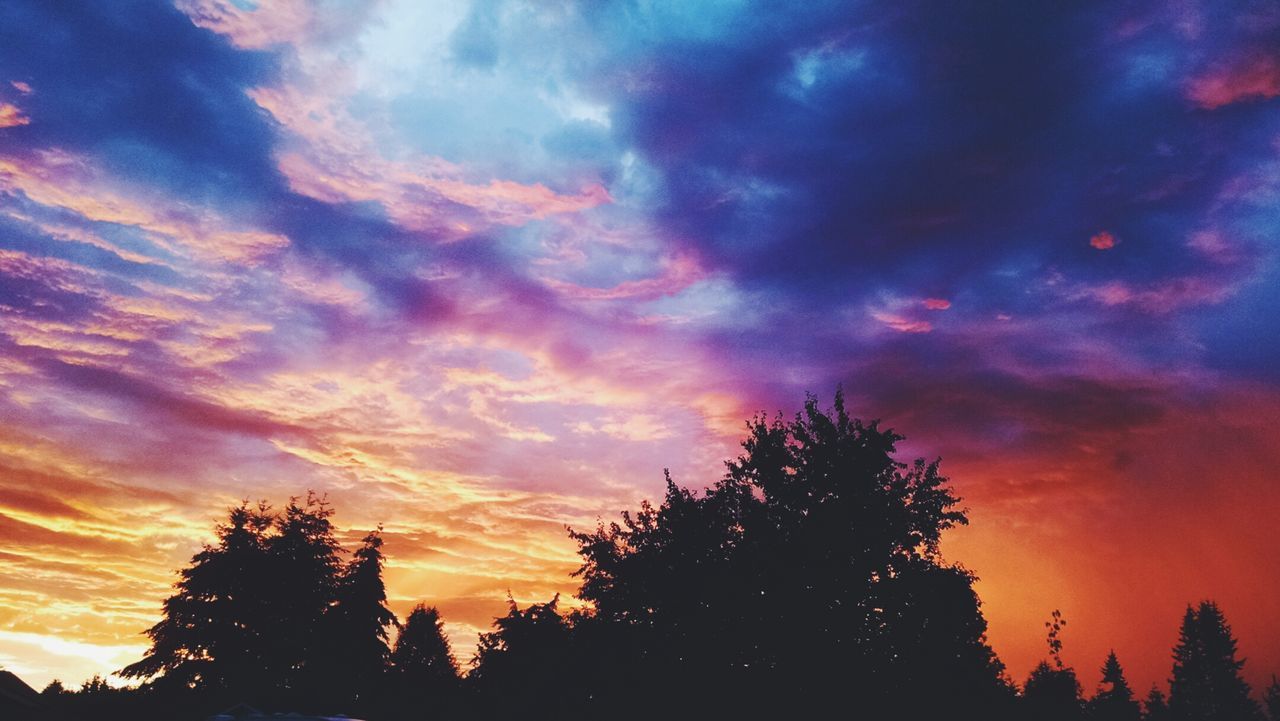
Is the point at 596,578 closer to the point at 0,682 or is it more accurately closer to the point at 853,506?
the point at 853,506

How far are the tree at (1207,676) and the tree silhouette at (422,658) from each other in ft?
334

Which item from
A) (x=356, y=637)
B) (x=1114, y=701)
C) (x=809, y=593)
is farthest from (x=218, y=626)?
(x=1114, y=701)

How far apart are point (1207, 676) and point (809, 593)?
11659 centimetres

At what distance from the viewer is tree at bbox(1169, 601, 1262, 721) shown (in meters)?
97.1

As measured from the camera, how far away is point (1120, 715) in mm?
91562

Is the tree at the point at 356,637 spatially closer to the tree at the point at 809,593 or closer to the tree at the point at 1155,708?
the tree at the point at 809,593

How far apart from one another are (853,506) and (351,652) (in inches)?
1360

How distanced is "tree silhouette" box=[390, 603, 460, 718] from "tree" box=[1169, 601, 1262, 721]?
334 feet

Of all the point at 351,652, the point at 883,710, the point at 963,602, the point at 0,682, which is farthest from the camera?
the point at 351,652

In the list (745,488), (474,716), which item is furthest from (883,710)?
(474,716)

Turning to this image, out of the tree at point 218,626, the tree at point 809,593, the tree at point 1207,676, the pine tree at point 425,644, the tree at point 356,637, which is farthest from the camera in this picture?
the tree at point 1207,676

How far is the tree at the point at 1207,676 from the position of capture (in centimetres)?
9706

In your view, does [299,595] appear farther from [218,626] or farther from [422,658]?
[422,658]

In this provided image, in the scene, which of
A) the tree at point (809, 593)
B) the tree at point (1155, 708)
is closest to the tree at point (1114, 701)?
the tree at point (1155, 708)
